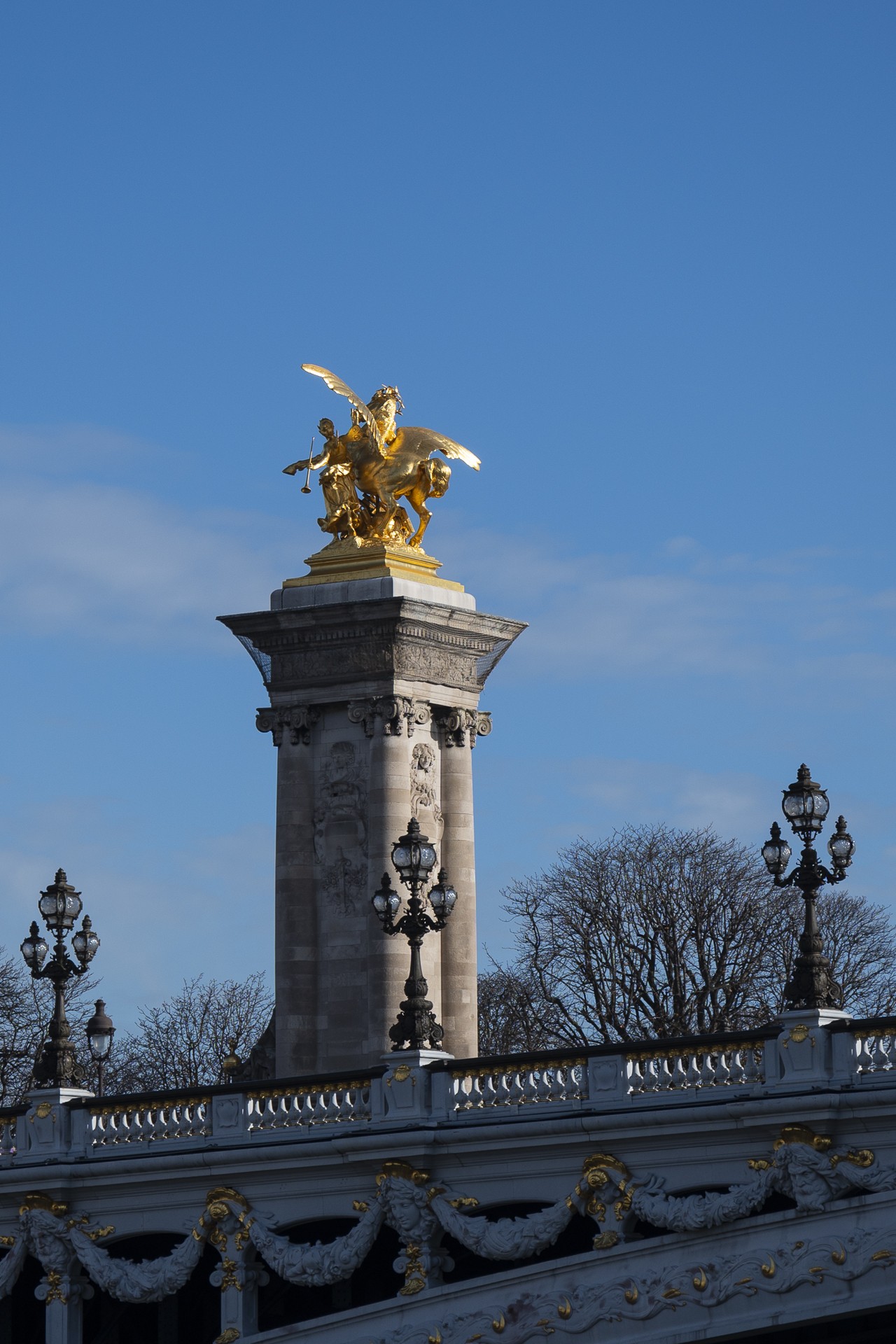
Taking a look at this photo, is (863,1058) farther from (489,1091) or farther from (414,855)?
(414,855)

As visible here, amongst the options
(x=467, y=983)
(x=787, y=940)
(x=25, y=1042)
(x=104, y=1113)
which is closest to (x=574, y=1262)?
(x=104, y=1113)

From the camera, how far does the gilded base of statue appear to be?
167 ft

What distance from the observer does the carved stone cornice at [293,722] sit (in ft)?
165

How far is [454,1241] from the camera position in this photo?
124 ft

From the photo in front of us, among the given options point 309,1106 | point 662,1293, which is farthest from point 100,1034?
point 662,1293

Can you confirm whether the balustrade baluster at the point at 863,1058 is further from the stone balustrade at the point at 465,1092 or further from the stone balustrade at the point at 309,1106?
the stone balustrade at the point at 309,1106

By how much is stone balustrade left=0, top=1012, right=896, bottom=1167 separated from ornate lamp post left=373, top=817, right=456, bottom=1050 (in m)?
0.35

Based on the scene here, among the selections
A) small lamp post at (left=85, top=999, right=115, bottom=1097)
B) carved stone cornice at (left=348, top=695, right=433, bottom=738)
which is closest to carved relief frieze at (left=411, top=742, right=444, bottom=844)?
carved stone cornice at (left=348, top=695, right=433, bottom=738)

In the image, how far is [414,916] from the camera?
3628 cm

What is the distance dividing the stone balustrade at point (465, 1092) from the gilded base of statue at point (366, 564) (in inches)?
525

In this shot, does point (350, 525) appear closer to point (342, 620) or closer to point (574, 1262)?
point (342, 620)

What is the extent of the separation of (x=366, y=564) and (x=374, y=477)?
5.96 ft

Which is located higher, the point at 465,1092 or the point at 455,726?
the point at 455,726

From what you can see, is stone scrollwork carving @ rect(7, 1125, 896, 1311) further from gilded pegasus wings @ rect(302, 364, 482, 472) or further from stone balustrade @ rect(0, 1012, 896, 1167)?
gilded pegasus wings @ rect(302, 364, 482, 472)
